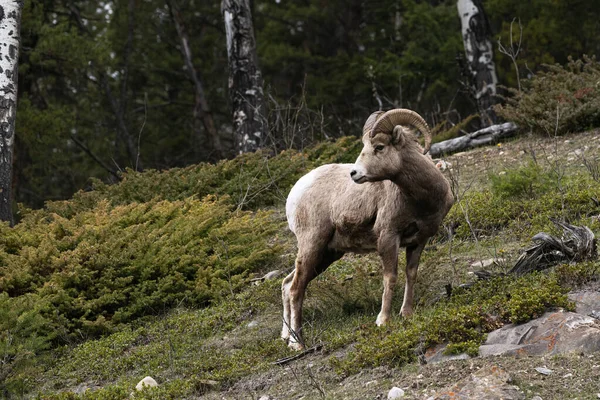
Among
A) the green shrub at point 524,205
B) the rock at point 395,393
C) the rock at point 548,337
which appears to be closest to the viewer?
the rock at point 395,393

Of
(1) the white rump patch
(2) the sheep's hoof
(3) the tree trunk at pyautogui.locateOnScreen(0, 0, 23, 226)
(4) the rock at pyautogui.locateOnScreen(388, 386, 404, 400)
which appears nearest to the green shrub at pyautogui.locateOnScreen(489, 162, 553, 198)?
(1) the white rump patch

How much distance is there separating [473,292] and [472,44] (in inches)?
421

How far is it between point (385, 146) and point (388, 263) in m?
0.88

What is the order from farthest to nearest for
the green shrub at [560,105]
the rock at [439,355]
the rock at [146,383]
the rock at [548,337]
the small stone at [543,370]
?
the green shrub at [560,105], the rock at [146,383], the rock at [439,355], the rock at [548,337], the small stone at [543,370]

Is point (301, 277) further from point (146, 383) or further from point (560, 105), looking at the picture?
point (560, 105)

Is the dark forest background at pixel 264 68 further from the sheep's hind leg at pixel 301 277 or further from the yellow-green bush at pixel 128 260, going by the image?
the sheep's hind leg at pixel 301 277

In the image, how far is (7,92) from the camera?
10180 millimetres

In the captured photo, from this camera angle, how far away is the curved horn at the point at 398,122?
605cm

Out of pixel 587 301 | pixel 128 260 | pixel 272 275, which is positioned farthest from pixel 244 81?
pixel 587 301

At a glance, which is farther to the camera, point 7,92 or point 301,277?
point 7,92

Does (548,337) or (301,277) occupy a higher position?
(301,277)

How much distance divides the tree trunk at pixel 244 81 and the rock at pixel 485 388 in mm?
9882

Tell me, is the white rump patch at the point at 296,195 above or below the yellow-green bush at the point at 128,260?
above

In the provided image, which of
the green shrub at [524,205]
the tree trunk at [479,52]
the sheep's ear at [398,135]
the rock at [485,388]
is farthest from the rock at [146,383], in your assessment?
the tree trunk at [479,52]
